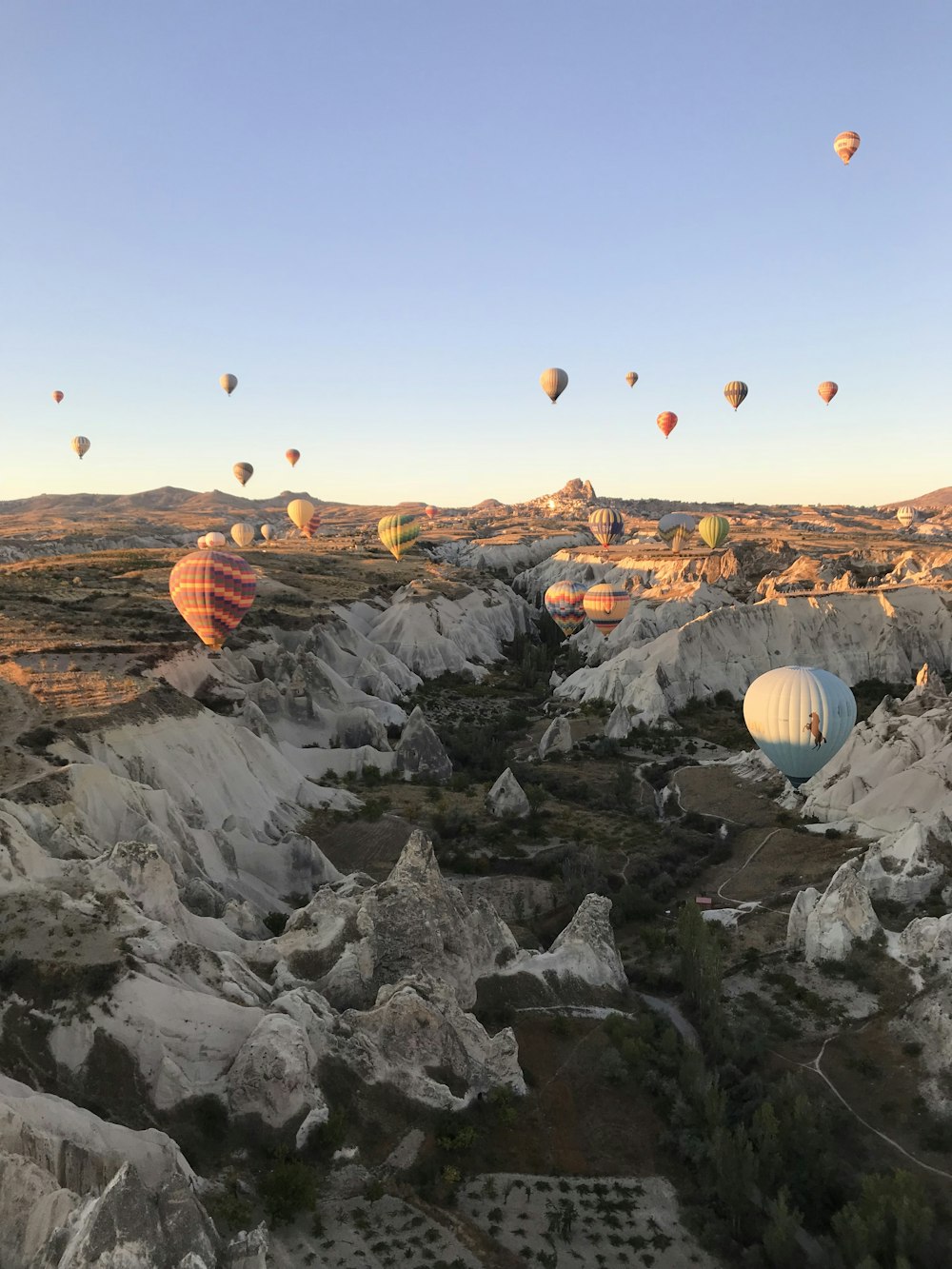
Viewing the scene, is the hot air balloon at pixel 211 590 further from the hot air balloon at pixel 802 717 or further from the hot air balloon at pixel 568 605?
the hot air balloon at pixel 568 605

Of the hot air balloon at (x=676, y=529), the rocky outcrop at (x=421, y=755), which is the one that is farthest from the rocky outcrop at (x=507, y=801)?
the hot air balloon at (x=676, y=529)

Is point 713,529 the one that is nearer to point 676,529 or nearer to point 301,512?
point 676,529

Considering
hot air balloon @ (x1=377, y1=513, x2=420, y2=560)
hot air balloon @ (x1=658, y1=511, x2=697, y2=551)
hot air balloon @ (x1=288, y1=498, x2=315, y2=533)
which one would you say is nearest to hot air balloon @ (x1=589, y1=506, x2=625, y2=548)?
hot air balloon @ (x1=658, y1=511, x2=697, y2=551)

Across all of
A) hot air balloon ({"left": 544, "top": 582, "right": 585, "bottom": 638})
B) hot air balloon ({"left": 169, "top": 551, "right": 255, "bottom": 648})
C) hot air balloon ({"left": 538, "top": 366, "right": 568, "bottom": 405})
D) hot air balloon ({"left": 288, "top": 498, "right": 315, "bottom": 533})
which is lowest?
hot air balloon ({"left": 544, "top": 582, "right": 585, "bottom": 638})

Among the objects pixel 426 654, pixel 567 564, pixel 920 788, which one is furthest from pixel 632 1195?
pixel 567 564

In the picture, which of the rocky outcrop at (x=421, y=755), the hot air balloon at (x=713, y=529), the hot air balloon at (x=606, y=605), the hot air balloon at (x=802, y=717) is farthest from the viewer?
the hot air balloon at (x=713, y=529)

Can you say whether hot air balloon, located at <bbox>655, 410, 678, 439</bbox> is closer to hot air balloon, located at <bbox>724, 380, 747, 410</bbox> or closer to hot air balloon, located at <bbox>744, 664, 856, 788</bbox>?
hot air balloon, located at <bbox>724, 380, 747, 410</bbox>
